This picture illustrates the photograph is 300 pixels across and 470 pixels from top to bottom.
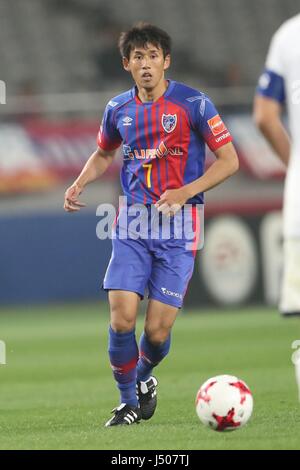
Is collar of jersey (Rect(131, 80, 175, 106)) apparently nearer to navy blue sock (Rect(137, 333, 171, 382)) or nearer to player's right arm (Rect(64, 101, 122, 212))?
player's right arm (Rect(64, 101, 122, 212))

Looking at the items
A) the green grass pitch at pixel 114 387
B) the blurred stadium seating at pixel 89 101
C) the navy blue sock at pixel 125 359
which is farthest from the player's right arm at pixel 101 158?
the blurred stadium seating at pixel 89 101

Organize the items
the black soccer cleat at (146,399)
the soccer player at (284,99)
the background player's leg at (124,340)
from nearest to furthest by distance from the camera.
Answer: the soccer player at (284,99), the background player's leg at (124,340), the black soccer cleat at (146,399)

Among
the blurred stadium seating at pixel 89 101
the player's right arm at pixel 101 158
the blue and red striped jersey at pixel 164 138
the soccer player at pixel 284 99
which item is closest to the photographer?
the soccer player at pixel 284 99

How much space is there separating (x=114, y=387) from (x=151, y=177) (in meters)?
2.57

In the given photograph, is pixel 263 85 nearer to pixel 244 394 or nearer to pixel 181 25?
pixel 244 394

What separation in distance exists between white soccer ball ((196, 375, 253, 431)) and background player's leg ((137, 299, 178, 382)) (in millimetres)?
651

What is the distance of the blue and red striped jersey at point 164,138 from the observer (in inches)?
266

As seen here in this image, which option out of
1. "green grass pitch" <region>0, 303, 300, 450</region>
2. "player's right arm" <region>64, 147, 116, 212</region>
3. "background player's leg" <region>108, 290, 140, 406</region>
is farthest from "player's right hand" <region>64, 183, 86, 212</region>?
"green grass pitch" <region>0, 303, 300, 450</region>

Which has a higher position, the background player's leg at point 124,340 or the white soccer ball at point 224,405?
the background player's leg at point 124,340

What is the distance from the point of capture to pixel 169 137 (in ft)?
22.2

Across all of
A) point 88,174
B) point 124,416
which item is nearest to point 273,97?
point 88,174

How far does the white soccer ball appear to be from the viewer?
19.8ft

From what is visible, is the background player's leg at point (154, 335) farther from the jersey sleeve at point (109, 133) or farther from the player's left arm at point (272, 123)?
the player's left arm at point (272, 123)

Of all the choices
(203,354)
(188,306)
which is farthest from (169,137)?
(188,306)
